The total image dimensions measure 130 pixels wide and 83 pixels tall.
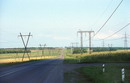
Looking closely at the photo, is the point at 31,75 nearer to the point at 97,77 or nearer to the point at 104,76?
the point at 97,77

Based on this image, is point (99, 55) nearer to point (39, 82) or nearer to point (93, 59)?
point (93, 59)

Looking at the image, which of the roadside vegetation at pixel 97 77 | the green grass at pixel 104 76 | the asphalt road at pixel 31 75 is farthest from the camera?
the asphalt road at pixel 31 75

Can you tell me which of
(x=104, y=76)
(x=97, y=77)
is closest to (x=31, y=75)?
(x=97, y=77)

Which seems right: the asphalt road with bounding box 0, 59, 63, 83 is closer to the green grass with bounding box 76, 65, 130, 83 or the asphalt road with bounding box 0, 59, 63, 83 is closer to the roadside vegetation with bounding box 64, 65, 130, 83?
the roadside vegetation with bounding box 64, 65, 130, 83

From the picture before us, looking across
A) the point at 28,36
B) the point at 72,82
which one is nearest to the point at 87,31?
the point at 28,36

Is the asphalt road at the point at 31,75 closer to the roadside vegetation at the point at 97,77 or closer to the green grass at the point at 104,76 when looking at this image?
the roadside vegetation at the point at 97,77

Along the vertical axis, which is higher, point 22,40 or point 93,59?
point 22,40

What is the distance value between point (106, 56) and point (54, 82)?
4490 centimetres

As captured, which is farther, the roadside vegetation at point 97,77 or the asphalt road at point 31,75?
the asphalt road at point 31,75

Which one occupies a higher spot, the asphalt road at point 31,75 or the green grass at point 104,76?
the green grass at point 104,76

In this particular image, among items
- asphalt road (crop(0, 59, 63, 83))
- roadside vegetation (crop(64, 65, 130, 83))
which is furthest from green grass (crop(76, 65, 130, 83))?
asphalt road (crop(0, 59, 63, 83))

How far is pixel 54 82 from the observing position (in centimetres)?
1594

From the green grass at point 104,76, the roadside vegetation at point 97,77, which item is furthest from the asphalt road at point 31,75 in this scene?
the green grass at point 104,76

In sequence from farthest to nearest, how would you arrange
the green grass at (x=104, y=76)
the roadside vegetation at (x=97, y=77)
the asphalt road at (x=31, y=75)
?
the asphalt road at (x=31, y=75) < the roadside vegetation at (x=97, y=77) < the green grass at (x=104, y=76)
